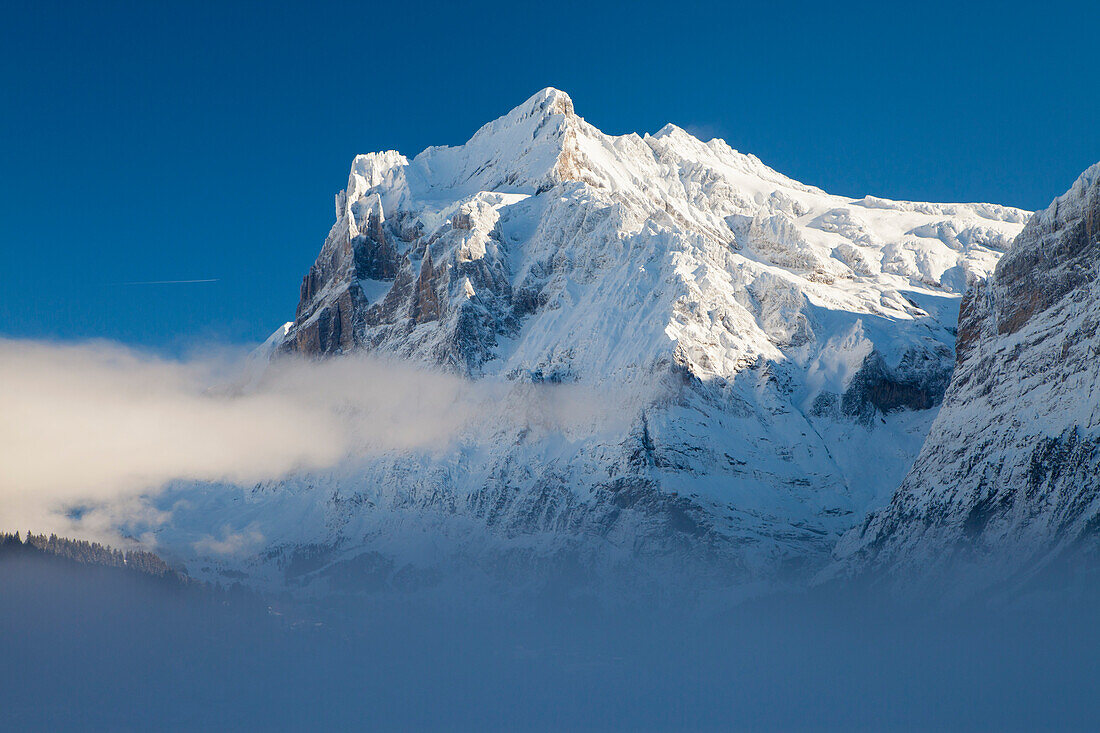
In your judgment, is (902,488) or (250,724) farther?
(902,488)

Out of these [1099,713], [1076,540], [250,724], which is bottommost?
[250,724]

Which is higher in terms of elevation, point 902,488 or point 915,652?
point 902,488

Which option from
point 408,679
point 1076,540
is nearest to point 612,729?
point 408,679

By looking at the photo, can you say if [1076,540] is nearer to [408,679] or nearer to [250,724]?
[408,679]

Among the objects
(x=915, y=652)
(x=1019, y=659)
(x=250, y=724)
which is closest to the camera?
(x=1019, y=659)

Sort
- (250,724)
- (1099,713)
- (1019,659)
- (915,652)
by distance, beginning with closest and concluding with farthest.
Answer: (1099,713), (1019,659), (915,652), (250,724)

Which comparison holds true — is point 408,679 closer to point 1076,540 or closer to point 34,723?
point 34,723
